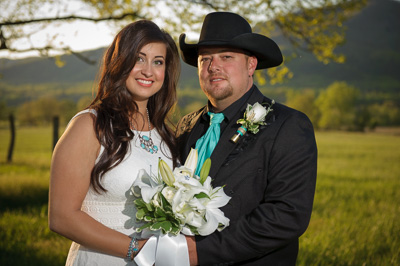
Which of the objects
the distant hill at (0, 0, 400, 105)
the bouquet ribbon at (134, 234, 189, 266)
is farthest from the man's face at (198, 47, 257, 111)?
the distant hill at (0, 0, 400, 105)

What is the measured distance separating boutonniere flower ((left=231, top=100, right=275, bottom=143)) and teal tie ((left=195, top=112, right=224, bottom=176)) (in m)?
0.27

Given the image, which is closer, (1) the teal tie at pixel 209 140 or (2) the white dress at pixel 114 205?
(2) the white dress at pixel 114 205

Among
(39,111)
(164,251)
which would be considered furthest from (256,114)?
(39,111)

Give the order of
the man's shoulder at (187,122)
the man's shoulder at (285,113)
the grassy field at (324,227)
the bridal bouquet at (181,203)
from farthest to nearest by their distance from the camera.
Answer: the grassy field at (324,227) → the man's shoulder at (187,122) → the man's shoulder at (285,113) → the bridal bouquet at (181,203)

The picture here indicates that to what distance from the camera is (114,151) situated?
2.84 m

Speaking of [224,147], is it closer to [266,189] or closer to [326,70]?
[266,189]

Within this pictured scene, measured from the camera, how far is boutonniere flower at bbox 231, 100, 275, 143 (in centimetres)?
288

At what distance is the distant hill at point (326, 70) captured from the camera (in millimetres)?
84062

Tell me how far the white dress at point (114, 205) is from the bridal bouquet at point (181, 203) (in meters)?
0.53

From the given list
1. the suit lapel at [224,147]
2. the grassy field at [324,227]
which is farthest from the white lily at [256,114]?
the grassy field at [324,227]

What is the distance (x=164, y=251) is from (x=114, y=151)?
35.8 inches

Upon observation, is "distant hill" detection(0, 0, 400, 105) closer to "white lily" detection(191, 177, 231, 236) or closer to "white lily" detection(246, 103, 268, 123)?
"white lily" detection(246, 103, 268, 123)

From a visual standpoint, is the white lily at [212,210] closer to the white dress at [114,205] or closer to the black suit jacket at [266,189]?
the black suit jacket at [266,189]

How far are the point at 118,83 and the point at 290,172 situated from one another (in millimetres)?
1678
